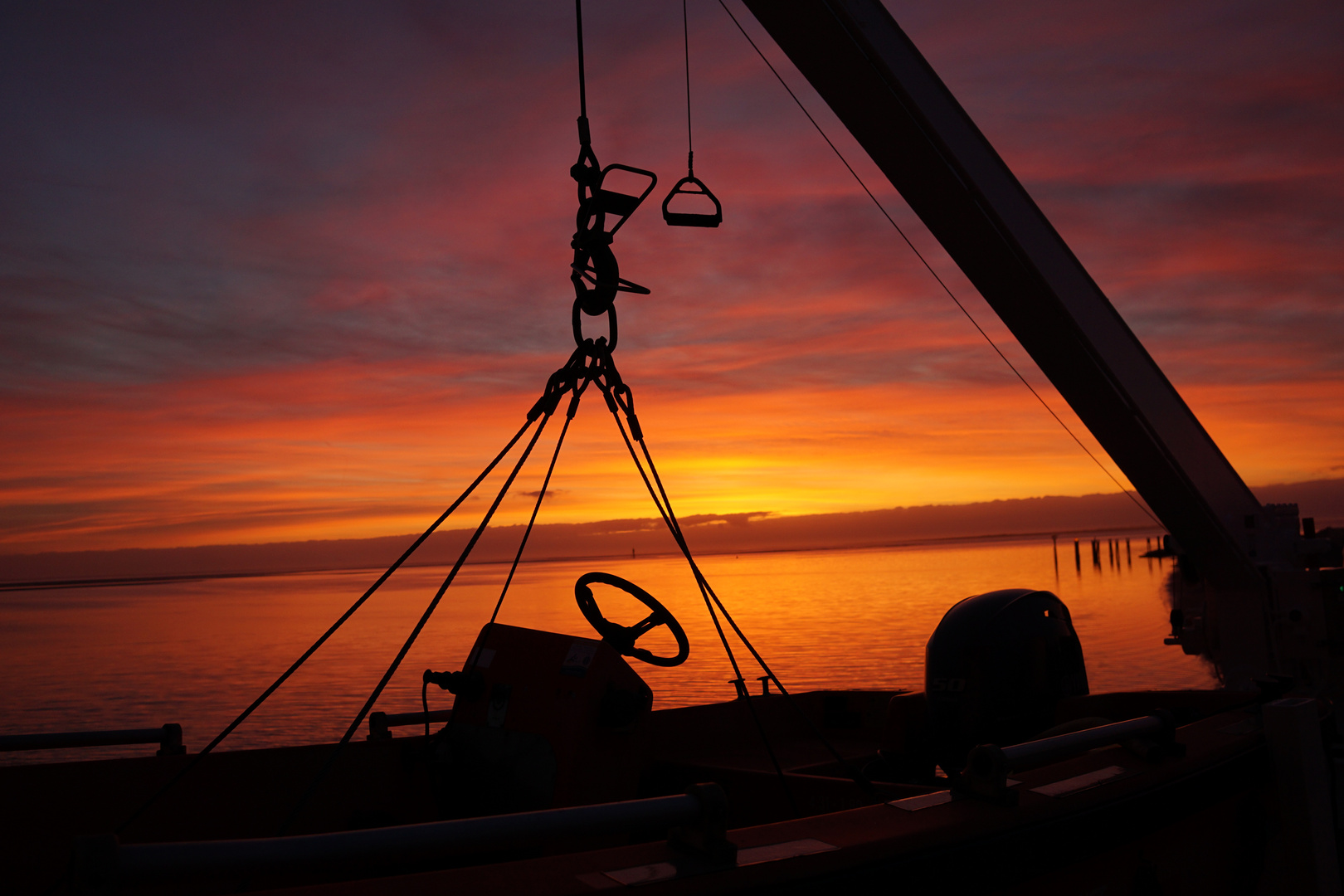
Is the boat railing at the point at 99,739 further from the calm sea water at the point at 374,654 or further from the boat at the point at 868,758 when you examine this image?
the calm sea water at the point at 374,654

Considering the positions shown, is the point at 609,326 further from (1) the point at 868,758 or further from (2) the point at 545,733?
(1) the point at 868,758

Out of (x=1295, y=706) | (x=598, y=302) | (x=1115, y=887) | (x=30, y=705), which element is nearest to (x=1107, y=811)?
(x=1115, y=887)

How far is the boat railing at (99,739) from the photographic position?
320 centimetres

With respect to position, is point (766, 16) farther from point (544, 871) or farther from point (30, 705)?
point (30, 705)

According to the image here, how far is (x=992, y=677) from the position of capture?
4.07m

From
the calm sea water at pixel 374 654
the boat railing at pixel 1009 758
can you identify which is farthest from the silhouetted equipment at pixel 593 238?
the calm sea water at pixel 374 654

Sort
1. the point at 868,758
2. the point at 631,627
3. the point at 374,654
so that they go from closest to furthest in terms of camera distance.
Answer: the point at 631,627 → the point at 868,758 → the point at 374,654

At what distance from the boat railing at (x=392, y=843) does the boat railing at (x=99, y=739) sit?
2.27m

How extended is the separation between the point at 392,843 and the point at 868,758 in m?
3.63

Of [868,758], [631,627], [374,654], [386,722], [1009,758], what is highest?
[631,627]

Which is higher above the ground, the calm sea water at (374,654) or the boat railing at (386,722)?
the boat railing at (386,722)

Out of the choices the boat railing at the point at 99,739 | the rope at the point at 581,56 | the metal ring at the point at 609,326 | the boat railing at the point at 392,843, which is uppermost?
the rope at the point at 581,56

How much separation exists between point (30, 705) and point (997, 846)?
523 inches

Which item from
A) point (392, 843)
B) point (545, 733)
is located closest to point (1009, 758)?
point (392, 843)
